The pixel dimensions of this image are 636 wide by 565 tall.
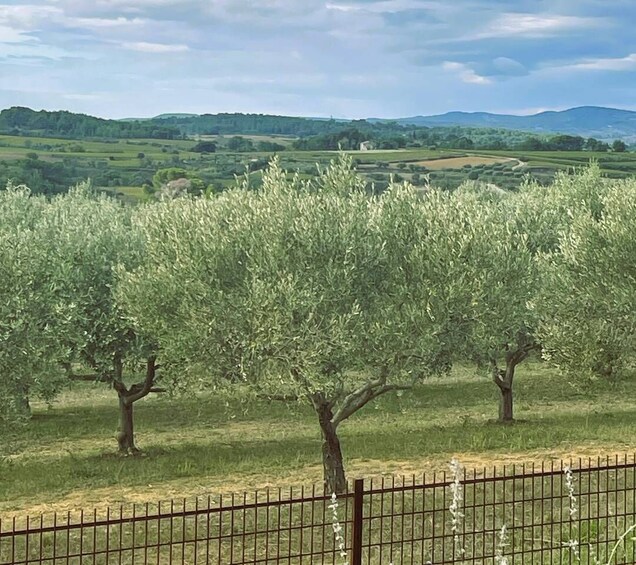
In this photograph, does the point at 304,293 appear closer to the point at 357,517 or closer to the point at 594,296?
the point at 357,517

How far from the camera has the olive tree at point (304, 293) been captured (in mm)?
24078

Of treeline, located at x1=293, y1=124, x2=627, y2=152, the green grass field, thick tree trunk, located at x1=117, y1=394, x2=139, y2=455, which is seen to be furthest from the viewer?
treeline, located at x1=293, y1=124, x2=627, y2=152

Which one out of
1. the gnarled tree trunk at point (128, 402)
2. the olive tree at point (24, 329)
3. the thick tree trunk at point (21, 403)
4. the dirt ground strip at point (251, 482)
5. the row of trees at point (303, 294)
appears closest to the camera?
the row of trees at point (303, 294)

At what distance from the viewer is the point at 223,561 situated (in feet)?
65.4

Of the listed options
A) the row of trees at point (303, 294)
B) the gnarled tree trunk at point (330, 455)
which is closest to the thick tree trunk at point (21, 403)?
the row of trees at point (303, 294)

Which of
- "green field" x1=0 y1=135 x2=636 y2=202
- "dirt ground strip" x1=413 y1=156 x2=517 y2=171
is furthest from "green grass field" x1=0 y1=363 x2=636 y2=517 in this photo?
"dirt ground strip" x1=413 y1=156 x2=517 y2=171

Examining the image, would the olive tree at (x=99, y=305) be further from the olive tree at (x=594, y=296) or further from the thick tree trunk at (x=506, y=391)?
the olive tree at (x=594, y=296)

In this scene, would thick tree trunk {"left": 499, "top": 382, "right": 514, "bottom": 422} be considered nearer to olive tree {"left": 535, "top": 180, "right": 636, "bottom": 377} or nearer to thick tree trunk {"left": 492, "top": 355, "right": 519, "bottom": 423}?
thick tree trunk {"left": 492, "top": 355, "right": 519, "bottom": 423}

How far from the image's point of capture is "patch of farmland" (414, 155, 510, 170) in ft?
482

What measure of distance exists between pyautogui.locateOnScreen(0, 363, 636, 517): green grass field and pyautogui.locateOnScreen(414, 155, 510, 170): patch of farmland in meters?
103

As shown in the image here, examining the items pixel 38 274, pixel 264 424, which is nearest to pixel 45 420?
pixel 264 424

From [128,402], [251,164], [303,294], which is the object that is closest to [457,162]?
[251,164]

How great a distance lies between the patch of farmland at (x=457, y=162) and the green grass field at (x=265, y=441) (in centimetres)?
10291

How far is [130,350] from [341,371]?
31.2 ft
